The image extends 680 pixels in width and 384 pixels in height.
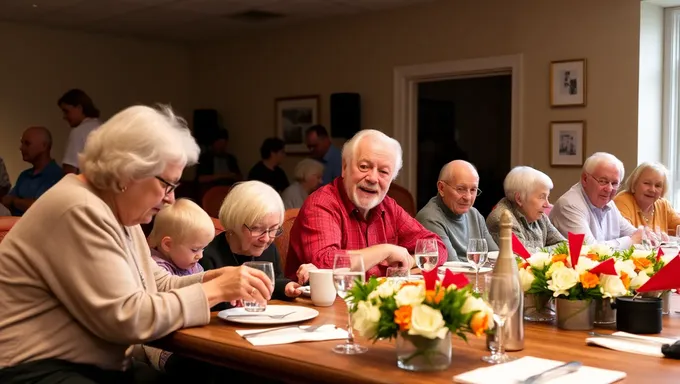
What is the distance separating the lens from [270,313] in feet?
6.72

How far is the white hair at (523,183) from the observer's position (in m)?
4.02

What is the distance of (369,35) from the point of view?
7.55 m

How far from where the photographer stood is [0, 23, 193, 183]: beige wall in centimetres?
808

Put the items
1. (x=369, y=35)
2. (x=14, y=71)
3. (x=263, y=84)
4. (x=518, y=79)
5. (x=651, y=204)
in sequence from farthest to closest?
(x=263, y=84) → (x=14, y=71) → (x=369, y=35) → (x=518, y=79) → (x=651, y=204)

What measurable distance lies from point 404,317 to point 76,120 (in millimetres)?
5872

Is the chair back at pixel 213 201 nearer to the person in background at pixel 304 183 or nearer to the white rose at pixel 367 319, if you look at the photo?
the person in background at pixel 304 183

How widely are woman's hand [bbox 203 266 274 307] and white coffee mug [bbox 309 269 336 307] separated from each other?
288mm

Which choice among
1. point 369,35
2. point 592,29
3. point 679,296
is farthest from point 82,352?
point 369,35

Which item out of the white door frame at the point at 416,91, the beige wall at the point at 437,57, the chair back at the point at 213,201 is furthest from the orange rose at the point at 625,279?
the white door frame at the point at 416,91

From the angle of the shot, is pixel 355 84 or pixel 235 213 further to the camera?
pixel 355 84

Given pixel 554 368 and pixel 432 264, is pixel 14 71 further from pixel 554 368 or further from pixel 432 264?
pixel 554 368

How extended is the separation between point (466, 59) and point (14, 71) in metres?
4.60

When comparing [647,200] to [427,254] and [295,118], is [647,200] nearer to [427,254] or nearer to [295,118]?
[427,254]

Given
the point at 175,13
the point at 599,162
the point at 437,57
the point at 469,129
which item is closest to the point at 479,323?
the point at 599,162
